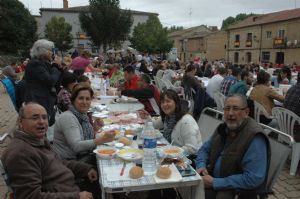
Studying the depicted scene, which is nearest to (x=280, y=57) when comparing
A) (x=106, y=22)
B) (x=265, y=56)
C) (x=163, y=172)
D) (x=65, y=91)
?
(x=265, y=56)

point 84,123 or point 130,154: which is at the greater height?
point 84,123

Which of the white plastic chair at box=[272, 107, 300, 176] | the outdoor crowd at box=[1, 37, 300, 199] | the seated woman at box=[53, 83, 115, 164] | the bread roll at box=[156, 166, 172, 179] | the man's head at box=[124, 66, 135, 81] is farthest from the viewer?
the man's head at box=[124, 66, 135, 81]

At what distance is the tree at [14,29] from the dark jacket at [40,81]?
3187cm

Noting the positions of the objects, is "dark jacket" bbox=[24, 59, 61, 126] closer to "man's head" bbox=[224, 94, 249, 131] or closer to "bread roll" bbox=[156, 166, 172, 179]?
"bread roll" bbox=[156, 166, 172, 179]

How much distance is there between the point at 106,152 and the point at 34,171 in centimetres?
82

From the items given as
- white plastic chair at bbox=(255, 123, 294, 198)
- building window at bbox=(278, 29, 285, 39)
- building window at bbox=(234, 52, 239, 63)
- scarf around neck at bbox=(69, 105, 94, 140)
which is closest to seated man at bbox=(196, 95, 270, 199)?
A: white plastic chair at bbox=(255, 123, 294, 198)

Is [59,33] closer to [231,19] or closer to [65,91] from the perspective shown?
[65,91]

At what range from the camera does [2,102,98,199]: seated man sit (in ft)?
5.69

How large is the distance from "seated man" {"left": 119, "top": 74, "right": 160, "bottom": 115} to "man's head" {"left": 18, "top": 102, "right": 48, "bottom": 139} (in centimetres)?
289

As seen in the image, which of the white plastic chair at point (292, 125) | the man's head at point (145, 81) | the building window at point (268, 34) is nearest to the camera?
the white plastic chair at point (292, 125)

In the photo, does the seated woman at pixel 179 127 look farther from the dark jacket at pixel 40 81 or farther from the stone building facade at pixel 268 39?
the stone building facade at pixel 268 39

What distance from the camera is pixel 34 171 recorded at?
1.80m

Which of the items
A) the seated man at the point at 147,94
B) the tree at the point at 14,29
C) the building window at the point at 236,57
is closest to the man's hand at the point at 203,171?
the seated man at the point at 147,94

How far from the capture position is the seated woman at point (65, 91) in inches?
172
